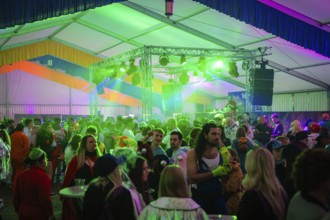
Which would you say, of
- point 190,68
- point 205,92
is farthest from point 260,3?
point 205,92

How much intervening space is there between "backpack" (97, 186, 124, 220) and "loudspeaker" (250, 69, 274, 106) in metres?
9.97

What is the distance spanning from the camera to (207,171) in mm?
4062

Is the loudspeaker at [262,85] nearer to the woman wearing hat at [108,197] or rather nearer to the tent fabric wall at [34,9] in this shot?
the tent fabric wall at [34,9]

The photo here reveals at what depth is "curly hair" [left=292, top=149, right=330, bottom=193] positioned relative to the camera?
2.07 meters

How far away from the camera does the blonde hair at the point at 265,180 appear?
2.60m

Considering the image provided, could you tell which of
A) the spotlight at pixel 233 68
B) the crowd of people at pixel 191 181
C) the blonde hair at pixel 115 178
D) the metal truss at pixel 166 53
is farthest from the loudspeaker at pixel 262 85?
the blonde hair at pixel 115 178

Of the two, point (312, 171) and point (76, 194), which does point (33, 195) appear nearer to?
point (76, 194)

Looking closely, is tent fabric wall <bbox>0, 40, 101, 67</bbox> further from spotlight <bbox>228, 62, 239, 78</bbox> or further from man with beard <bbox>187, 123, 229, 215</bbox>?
man with beard <bbox>187, 123, 229, 215</bbox>

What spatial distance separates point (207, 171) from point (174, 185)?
144 cm

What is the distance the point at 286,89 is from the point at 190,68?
4994 millimetres

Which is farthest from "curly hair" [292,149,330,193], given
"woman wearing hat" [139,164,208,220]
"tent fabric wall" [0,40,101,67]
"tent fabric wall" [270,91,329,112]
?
"tent fabric wall" [0,40,101,67]

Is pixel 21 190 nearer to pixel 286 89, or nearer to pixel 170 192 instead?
pixel 170 192

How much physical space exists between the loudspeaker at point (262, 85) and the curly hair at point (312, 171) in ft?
34.0

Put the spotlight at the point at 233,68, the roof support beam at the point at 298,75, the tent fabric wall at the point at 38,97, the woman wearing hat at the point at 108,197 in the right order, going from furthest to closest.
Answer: the tent fabric wall at the point at 38,97
the roof support beam at the point at 298,75
the spotlight at the point at 233,68
the woman wearing hat at the point at 108,197
